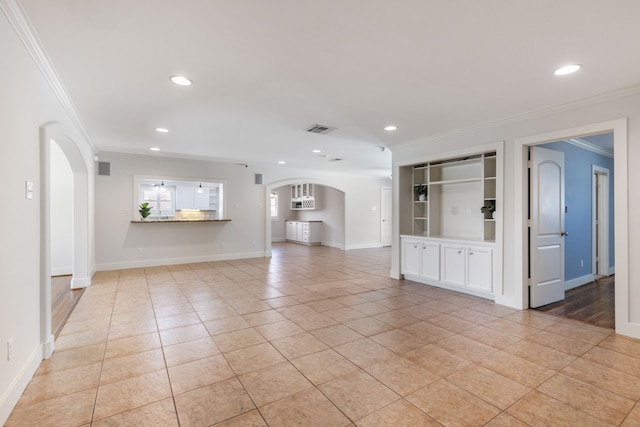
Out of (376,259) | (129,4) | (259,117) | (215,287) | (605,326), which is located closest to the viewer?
(129,4)

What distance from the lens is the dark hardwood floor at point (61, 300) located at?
3.55 meters

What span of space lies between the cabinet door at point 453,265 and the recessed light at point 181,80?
14.0 ft

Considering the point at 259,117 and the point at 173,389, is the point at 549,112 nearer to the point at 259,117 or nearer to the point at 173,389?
the point at 259,117

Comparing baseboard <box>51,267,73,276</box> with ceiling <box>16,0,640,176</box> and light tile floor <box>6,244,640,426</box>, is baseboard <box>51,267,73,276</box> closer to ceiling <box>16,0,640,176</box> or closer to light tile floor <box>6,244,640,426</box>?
light tile floor <box>6,244,640,426</box>

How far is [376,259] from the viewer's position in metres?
8.30

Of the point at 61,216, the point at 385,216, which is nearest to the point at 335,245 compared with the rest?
the point at 385,216

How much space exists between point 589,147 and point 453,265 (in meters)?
3.17

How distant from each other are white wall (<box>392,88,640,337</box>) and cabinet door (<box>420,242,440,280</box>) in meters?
0.57

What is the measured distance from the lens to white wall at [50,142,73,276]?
611cm

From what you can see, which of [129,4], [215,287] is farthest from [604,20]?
[215,287]

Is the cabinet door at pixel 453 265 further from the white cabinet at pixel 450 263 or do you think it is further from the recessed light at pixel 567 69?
the recessed light at pixel 567 69

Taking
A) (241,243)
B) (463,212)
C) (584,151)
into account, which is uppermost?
(584,151)

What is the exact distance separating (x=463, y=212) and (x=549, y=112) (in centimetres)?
205

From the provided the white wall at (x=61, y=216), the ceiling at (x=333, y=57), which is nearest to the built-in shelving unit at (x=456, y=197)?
the ceiling at (x=333, y=57)
